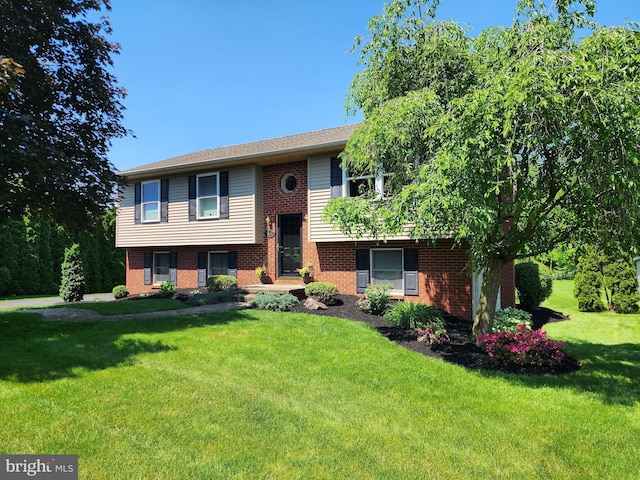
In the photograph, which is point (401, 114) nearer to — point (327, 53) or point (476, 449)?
point (327, 53)

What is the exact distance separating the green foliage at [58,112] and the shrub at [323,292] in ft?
19.6

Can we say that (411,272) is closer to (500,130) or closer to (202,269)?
(500,130)

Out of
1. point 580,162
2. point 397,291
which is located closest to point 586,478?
point 580,162

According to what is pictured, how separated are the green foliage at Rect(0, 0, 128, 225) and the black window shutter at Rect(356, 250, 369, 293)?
7.27 meters

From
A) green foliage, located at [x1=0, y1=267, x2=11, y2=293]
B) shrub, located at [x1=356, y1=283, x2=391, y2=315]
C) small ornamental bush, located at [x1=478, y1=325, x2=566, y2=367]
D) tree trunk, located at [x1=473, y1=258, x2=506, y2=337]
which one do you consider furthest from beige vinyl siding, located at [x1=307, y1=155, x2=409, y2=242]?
green foliage, located at [x1=0, y1=267, x2=11, y2=293]

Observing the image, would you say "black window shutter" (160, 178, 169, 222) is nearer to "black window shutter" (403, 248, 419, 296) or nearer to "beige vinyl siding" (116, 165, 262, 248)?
"beige vinyl siding" (116, 165, 262, 248)

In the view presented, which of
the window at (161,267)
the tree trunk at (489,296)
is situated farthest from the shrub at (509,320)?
the window at (161,267)

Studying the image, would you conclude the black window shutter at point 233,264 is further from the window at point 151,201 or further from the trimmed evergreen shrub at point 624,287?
the trimmed evergreen shrub at point 624,287

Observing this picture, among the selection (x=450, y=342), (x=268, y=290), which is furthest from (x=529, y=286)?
(x=268, y=290)

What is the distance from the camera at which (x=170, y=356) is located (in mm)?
6141

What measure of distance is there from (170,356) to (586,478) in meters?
5.54

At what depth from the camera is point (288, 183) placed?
45.5 ft

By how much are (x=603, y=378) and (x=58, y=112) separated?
12.5m

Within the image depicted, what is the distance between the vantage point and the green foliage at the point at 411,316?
8846mm
